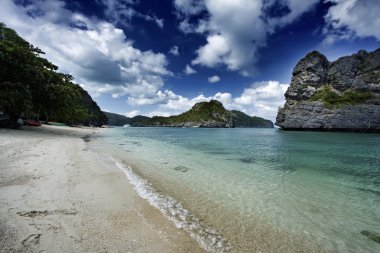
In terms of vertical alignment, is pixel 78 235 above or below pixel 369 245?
above

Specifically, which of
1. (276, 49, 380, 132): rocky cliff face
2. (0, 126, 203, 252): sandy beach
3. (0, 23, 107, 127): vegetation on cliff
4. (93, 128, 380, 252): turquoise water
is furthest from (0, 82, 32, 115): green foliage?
(276, 49, 380, 132): rocky cliff face

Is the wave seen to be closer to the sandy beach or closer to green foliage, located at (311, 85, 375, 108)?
the sandy beach

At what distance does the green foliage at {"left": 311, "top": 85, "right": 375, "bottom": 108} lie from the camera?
345 ft

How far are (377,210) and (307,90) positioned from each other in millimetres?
147205

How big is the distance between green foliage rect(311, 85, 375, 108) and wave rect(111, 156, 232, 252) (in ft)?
411

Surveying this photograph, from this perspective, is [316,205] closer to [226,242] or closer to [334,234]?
[334,234]

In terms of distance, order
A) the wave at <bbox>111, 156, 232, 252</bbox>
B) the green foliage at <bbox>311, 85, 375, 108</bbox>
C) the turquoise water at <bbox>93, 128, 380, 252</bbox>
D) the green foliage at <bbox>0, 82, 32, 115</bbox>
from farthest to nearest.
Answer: the green foliage at <bbox>311, 85, 375, 108</bbox>, the green foliage at <bbox>0, 82, 32, 115</bbox>, the turquoise water at <bbox>93, 128, 380, 252</bbox>, the wave at <bbox>111, 156, 232, 252</bbox>

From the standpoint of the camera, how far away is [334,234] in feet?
22.2

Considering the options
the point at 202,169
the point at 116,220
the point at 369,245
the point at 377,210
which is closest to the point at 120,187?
the point at 116,220

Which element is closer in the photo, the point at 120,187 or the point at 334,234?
the point at 334,234

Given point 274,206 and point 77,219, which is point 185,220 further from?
point 274,206

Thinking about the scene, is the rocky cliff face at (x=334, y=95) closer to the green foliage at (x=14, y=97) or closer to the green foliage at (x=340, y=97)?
the green foliage at (x=340, y=97)

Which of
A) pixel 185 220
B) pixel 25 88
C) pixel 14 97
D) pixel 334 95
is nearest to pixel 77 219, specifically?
pixel 185 220

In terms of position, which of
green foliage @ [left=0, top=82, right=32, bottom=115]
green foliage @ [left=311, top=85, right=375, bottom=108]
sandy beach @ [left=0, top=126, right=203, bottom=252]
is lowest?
sandy beach @ [left=0, top=126, right=203, bottom=252]
